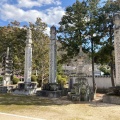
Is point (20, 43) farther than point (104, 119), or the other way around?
point (20, 43)

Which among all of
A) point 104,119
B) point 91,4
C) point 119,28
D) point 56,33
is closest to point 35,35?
point 56,33

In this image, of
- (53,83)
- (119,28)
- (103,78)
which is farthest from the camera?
(103,78)

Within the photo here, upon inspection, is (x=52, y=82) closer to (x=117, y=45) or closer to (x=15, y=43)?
(x=117, y=45)

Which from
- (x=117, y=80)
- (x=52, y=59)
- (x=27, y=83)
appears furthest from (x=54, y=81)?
(x=117, y=80)

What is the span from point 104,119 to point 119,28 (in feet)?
25.8

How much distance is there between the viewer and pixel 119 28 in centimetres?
1300

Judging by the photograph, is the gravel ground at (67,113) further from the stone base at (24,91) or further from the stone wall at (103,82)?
the stone wall at (103,82)

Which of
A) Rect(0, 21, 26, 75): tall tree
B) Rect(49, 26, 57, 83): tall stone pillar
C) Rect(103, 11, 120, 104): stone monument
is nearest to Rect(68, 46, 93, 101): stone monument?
Rect(103, 11, 120, 104): stone monument

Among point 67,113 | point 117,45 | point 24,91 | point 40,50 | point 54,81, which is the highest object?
point 40,50

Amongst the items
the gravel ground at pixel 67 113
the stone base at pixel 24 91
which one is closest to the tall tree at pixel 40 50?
the stone base at pixel 24 91

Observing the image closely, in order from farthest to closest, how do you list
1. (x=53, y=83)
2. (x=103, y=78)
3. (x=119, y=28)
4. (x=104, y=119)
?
(x=103, y=78), (x=53, y=83), (x=119, y=28), (x=104, y=119)

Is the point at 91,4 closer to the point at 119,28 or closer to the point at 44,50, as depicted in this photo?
the point at 119,28

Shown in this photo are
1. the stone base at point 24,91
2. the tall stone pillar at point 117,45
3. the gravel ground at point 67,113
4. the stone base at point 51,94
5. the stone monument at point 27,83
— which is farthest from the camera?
the stone monument at point 27,83

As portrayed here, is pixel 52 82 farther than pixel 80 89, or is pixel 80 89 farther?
pixel 52 82
